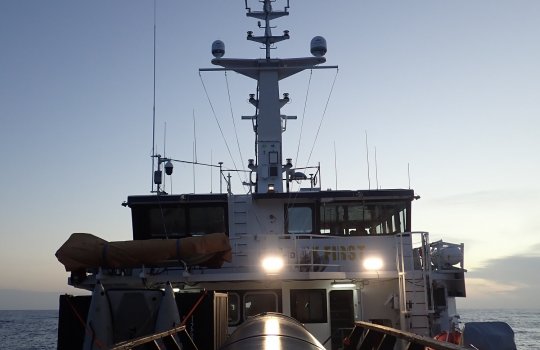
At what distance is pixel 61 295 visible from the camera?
10516mm

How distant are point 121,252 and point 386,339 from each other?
6.54 metres

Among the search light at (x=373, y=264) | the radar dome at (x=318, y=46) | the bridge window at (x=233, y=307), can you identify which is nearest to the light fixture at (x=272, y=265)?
the bridge window at (x=233, y=307)

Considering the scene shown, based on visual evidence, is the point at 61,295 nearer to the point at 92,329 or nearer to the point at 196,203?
the point at 92,329

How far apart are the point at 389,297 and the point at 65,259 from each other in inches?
347

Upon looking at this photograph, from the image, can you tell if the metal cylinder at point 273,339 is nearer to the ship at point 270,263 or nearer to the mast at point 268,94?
the ship at point 270,263

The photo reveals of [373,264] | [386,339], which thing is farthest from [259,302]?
[386,339]

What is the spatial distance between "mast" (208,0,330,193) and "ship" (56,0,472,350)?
0.05m

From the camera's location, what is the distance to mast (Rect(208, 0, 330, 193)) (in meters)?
20.0

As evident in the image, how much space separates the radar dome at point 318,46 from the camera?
20578 mm

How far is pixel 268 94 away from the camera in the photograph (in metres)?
21.1

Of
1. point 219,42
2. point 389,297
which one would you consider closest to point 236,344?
point 389,297

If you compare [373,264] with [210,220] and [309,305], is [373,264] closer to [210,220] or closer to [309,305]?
[309,305]

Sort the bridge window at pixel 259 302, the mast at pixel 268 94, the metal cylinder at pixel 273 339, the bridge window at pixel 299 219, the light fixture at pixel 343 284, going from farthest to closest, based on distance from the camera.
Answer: the mast at pixel 268 94 < the bridge window at pixel 299 219 < the bridge window at pixel 259 302 < the light fixture at pixel 343 284 < the metal cylinder at pixel 273 339

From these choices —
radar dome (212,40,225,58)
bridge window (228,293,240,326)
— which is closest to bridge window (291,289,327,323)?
bridge window (228,293,240,326)
